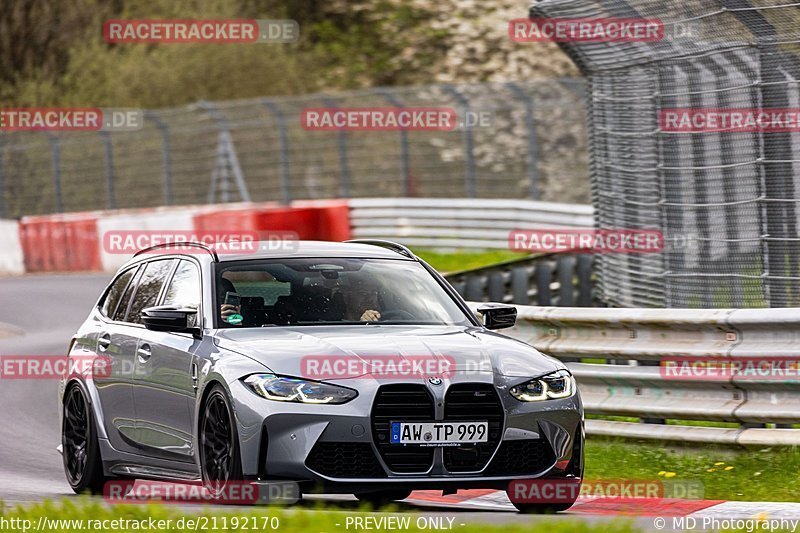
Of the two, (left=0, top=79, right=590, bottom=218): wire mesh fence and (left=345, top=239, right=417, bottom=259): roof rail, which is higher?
(left=0, top=79, right=590, bottom=218): wire mesh fence

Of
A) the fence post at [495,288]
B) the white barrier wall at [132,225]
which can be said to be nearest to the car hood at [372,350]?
the fence post at [495,288]

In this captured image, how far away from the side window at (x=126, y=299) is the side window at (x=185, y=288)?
1.82 ft

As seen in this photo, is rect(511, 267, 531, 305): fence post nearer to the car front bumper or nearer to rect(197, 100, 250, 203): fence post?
the car front bumper

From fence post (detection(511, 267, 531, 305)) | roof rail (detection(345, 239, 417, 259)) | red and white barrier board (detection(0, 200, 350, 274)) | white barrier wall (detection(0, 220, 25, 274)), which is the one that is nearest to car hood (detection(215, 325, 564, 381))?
roof rail (detection(345, 239, 417, 259))

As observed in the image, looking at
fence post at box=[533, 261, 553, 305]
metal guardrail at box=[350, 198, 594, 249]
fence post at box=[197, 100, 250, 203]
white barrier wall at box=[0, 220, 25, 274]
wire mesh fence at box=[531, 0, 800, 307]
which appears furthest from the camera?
fence post at box=[197, 100, 250, 203]

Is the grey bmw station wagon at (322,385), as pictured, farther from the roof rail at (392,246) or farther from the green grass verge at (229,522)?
the green grass verge at (229,522)

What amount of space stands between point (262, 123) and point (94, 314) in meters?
19.4

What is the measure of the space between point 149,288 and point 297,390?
2313 mm

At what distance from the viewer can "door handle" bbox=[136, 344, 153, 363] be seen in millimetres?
9641

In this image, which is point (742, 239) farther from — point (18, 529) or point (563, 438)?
point (18, 529)

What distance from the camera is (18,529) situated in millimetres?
7363

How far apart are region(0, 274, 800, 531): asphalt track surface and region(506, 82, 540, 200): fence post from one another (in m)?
6.62

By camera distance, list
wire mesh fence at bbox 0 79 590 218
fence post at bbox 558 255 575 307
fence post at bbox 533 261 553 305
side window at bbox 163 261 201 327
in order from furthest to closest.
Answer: wire mesh fence at bbox 0 79 590 218
fence post at bbox 558 255 575 307
fence post at bbox 533 261 553 305
side window at bbox 163 261 201 327

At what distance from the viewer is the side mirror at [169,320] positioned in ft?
29.7
